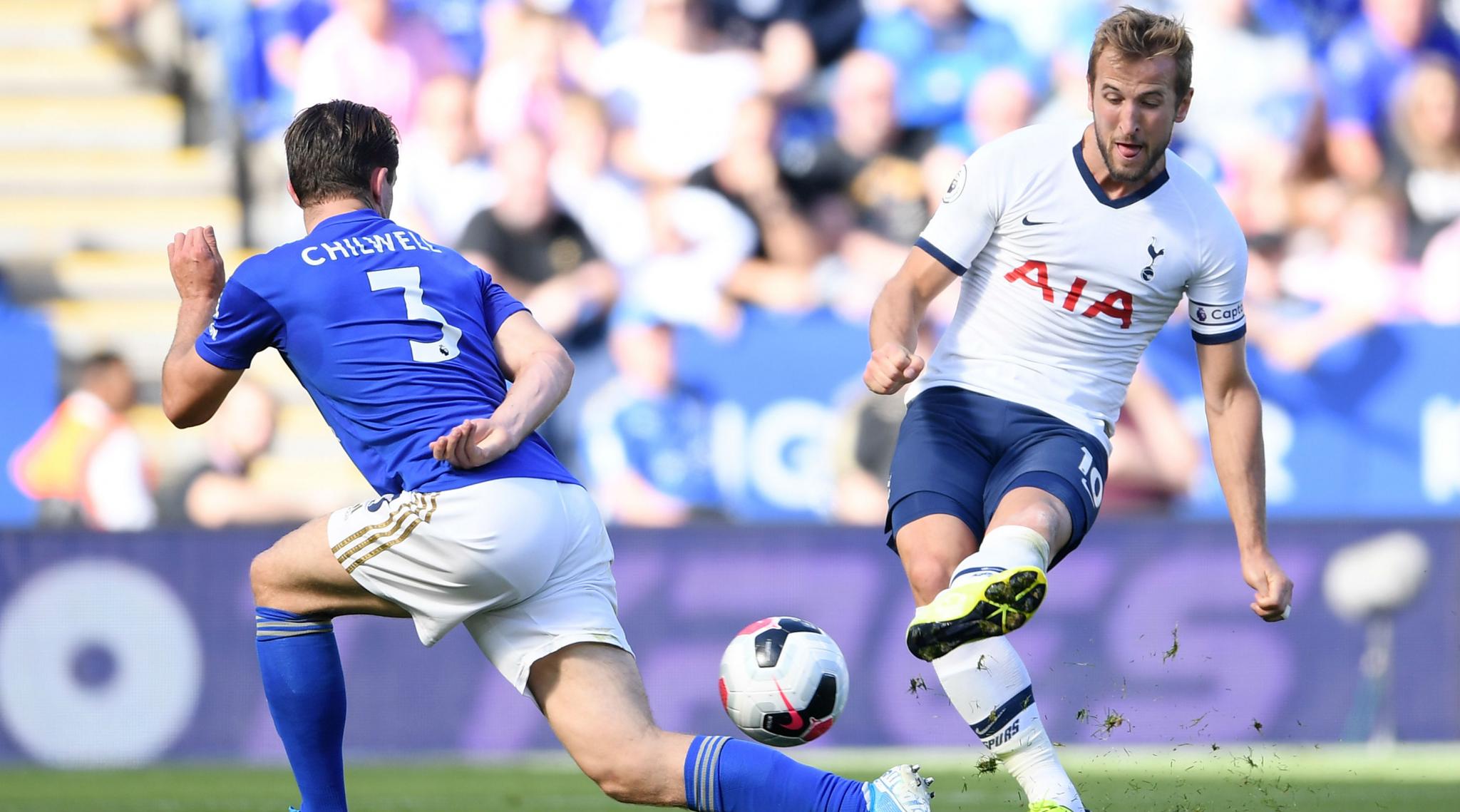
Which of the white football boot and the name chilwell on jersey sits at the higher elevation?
the name chilwell on jersey

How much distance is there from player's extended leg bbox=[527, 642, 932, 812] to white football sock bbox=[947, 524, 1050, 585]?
50 centimetres

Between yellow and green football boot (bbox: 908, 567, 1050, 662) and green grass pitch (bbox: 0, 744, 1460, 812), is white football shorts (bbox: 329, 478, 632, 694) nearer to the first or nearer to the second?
yellow and green football boot (bbox: 908, 567, 1050, 662)

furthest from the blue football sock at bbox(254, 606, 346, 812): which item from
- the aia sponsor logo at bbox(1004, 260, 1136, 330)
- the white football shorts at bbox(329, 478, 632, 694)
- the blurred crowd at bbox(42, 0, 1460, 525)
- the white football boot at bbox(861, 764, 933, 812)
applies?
the blurred crowd at bbox(42, 0, 1460, 525)

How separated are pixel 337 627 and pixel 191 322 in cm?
514

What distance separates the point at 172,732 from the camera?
30.3ft

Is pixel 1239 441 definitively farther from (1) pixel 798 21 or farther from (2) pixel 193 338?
(1) pixel 798 21

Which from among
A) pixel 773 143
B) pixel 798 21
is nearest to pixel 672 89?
pixel 773 143

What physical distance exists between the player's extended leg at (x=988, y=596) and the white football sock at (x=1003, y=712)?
0.27 m

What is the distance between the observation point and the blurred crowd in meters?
11.0

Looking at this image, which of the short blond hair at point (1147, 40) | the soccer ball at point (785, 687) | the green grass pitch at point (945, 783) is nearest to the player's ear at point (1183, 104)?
the short blond hair at point (1147, 40)

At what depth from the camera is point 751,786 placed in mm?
4145

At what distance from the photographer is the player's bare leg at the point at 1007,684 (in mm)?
4523

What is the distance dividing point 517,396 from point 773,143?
24.3 feet

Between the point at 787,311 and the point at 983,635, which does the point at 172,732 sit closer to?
the point at 787,311
